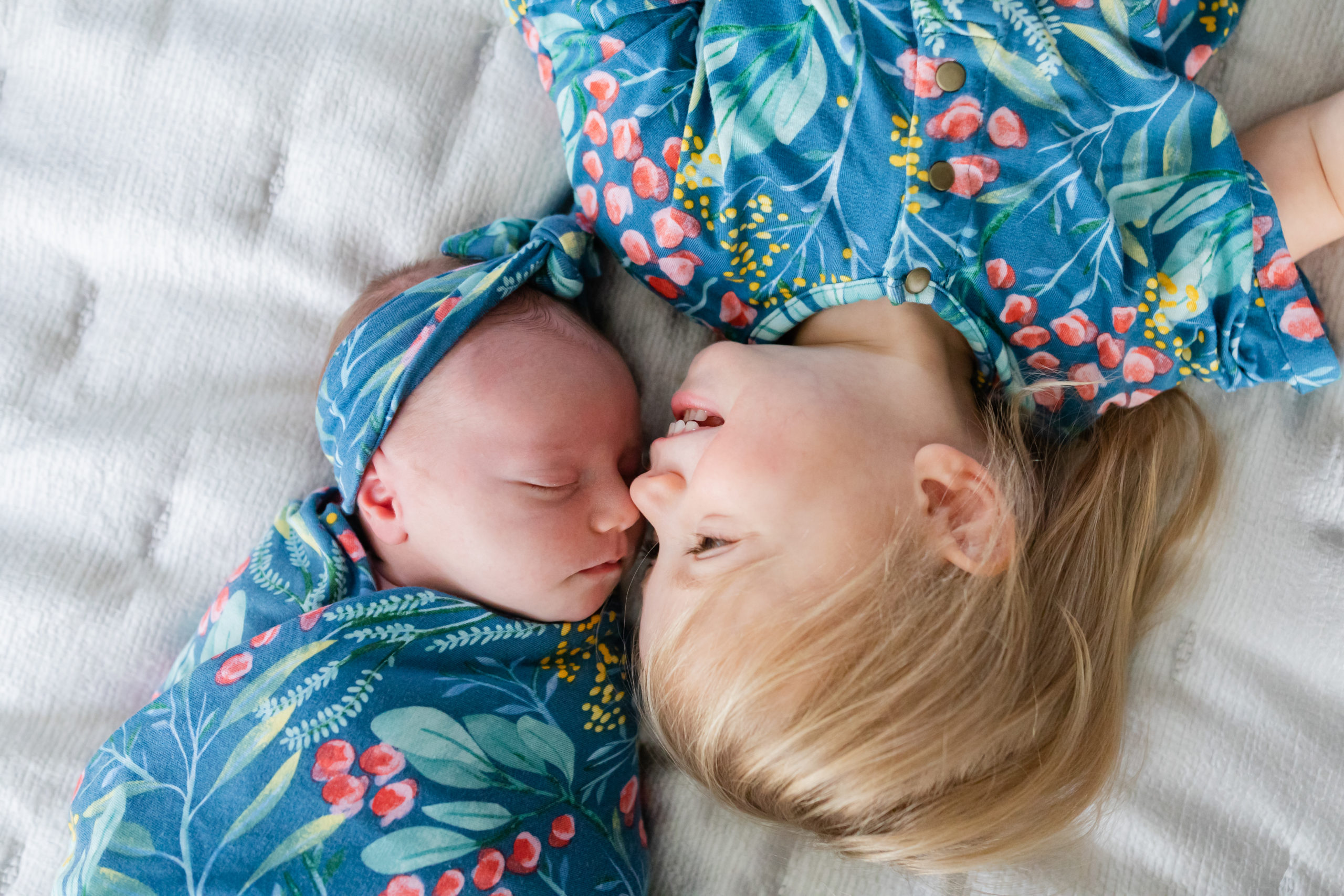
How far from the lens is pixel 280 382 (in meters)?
1.17

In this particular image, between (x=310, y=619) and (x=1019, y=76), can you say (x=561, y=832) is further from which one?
(x=1019, y=76)

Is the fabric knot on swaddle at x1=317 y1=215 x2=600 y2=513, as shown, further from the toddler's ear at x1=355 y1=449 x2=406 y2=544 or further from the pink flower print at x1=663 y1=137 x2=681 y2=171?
the pink flower print at x1=663 y1=137 x2=681 y2=171

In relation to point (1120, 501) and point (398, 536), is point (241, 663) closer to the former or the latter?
point (398, 536)

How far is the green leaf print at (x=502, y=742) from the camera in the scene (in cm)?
96

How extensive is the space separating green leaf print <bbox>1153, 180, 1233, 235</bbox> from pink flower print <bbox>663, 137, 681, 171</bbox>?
500 mm

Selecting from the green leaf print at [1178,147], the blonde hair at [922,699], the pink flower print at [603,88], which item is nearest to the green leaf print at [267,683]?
the blonde hair at [922,699]

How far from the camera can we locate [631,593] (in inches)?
44.7

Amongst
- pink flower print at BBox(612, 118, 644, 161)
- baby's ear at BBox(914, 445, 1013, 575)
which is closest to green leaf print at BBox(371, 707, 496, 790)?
baby's ear at BBox(914, 445, 1013, 575)

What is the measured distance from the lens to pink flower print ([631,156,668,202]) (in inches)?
39.6

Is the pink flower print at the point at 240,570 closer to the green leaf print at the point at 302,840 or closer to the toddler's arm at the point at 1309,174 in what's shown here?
the green leaf print at the point at 302,840

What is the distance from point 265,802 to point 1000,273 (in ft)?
2.98

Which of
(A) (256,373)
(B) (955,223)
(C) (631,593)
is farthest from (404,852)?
(B) (955,223)

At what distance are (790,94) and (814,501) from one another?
431mm

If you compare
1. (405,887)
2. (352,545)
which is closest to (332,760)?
(405,887)
